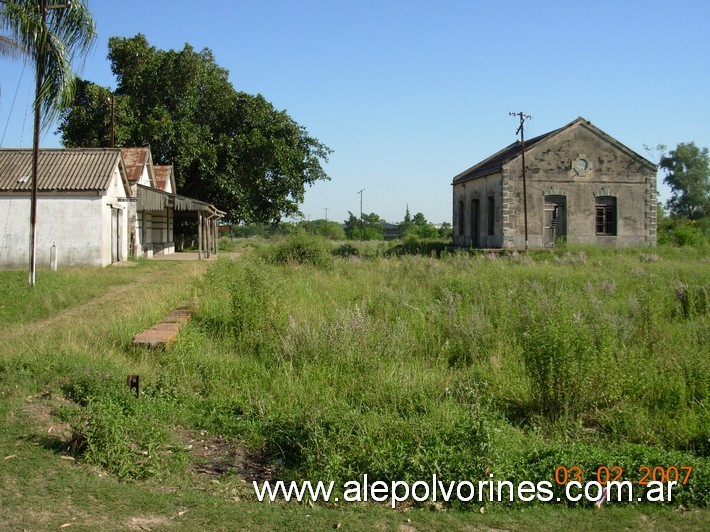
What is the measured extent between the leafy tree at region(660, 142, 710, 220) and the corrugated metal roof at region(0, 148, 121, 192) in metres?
46.5

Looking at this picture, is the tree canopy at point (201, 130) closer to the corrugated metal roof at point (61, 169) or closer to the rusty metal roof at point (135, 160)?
the rusty metal roof at point (135, 160)

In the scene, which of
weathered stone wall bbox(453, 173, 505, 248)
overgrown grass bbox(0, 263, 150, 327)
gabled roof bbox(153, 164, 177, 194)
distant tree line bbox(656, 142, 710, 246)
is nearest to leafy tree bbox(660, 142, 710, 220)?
distant tree line bbox(656, 142, 710, 246)

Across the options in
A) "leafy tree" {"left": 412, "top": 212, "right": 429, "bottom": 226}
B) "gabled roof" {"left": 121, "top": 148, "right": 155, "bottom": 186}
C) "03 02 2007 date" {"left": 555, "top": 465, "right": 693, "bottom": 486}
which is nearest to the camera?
"03 02 2007 date" {"left": 555, "top": 465, "right": 693, "bottom": 486}

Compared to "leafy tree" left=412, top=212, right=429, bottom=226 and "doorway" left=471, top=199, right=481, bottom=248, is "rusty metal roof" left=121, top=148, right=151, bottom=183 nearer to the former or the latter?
"doorway" left=471, top=199, right=481, bottom=248

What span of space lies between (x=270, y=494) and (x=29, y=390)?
2.84 metres

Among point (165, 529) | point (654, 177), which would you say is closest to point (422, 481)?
point (165, 529)

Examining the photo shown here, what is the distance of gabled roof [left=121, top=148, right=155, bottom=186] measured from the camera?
2875 centimetres

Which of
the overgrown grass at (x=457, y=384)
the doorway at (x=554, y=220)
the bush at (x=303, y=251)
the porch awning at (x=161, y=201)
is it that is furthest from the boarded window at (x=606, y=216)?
the overgrown grass at (x=457, y=384)

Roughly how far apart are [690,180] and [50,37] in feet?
174

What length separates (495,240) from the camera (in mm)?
28031

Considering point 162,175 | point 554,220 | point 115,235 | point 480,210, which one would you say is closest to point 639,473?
point 115,235

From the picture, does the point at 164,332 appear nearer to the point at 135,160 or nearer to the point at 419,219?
the point at 135,160

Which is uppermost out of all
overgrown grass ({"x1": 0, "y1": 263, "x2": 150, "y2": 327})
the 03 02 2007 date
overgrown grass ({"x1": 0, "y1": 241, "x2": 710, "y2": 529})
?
overgrown grass ({"x1": 0, "y1": 263, "x2": 150, "y2": 327})

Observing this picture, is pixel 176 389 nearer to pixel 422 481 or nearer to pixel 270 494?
pixel 270 494
